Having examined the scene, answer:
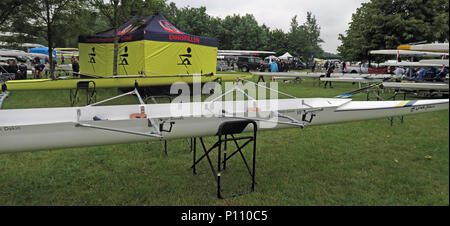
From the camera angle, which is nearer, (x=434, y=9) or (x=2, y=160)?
(x=434, y=9)

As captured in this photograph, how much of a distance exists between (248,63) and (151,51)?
721 inches

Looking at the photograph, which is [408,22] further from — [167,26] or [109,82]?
[167,26]

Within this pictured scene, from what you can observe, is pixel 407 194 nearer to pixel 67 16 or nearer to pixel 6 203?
pixel 6 203

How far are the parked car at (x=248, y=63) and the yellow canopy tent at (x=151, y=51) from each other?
1605 centimetres

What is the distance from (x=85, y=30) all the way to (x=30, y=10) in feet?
7.19

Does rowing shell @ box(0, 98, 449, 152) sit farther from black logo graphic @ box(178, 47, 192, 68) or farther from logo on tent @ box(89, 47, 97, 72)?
logo on tent @ box(89, 47, 97, 72)

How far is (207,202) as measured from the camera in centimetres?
279

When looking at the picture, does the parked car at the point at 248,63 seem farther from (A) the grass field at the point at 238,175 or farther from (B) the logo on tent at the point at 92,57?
(A) the grass field at the point at 238,175

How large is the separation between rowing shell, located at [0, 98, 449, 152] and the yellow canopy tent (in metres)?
5.70

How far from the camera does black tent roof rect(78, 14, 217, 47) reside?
856 cm

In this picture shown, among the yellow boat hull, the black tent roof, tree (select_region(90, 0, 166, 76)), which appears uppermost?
tree (select_region(90, 0, 166, 76))

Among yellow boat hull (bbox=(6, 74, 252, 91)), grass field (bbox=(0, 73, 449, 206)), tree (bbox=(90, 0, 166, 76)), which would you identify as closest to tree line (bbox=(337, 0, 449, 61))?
grass field (bbox=(0, 73, 449, 206))

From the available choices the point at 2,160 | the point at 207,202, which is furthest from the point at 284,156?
the point at 2,160

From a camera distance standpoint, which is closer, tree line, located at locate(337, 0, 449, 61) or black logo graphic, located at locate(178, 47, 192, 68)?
tree line, located at locate(337, 0, 449, 61)
